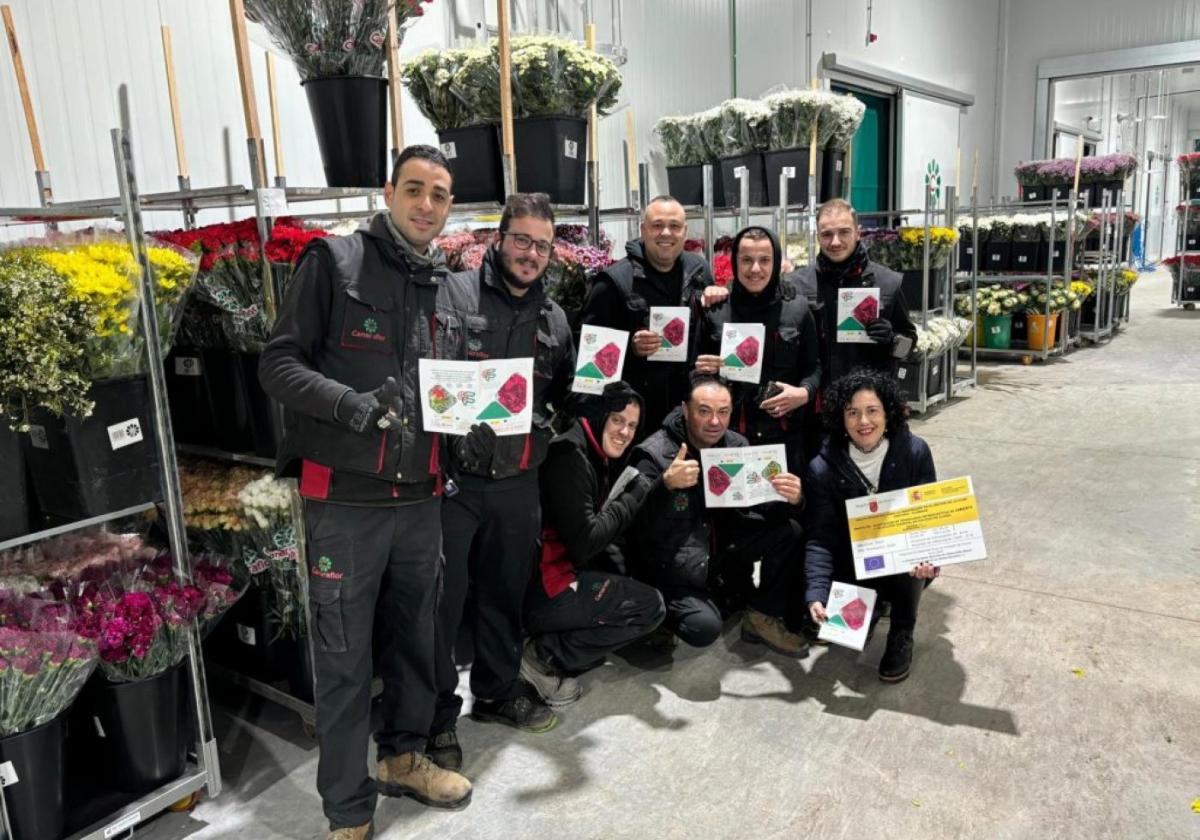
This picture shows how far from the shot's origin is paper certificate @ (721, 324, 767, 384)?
308cm

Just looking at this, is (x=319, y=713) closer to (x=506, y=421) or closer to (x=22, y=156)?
(x=506, y=421)

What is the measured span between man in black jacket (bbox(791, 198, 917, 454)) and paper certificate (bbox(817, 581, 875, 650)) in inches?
30.2

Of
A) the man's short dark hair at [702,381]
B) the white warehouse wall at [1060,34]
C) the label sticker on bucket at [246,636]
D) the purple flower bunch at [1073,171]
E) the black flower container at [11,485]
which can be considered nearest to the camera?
the black flower container at [11,485]

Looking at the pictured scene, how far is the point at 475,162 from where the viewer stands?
324 centimetres

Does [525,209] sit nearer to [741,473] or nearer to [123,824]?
[741,473]

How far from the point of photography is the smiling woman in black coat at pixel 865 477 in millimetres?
2947

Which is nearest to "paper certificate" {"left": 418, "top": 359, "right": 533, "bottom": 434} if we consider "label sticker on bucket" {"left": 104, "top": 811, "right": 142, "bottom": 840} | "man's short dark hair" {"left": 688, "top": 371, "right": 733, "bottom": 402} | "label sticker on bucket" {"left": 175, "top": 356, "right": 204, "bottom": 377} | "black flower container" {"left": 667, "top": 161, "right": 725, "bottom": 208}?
"man's short dark hair" {"left": 688, "top": 371, "right": 733, "bottom": 402}

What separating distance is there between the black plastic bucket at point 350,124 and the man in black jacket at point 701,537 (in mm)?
1258

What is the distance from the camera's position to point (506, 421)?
85.7 inches

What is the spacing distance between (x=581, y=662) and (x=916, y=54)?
1108cm

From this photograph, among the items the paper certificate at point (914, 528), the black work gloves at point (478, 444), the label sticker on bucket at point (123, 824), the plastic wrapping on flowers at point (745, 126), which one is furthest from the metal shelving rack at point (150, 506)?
the plastic wrapping on flowers at point (745, 126)

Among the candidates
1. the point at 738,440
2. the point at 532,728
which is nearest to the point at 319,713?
the point at 532,728

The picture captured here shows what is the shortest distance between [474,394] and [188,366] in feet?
3.89

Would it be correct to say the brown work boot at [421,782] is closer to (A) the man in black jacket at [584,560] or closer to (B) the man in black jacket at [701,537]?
(A) the man in black jacket at [584,560]
